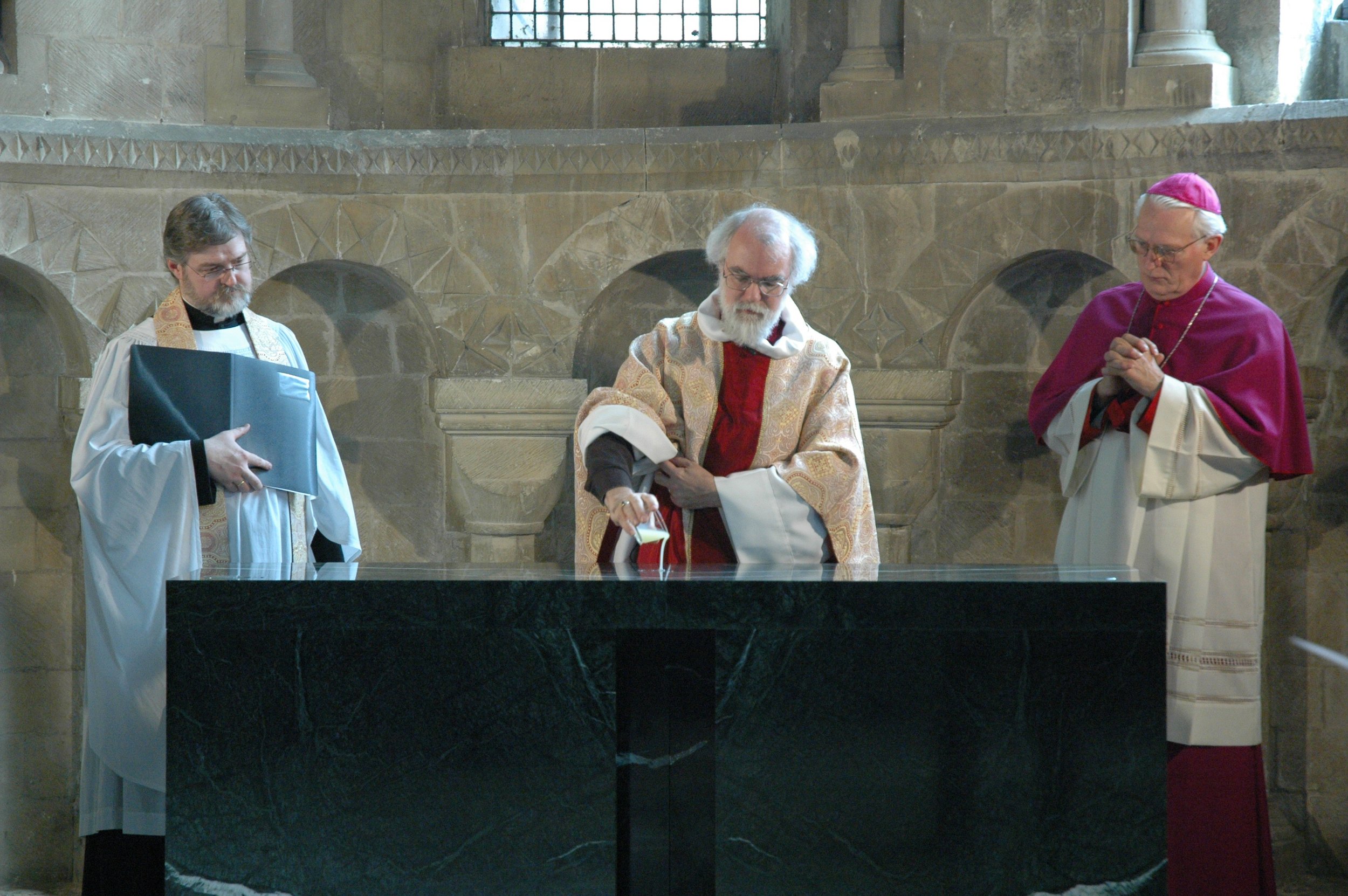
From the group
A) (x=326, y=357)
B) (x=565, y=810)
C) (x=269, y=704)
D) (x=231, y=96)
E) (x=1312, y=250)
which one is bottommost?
(x=565, y=810)

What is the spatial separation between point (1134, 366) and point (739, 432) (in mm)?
1010

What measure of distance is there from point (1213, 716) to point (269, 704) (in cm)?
239

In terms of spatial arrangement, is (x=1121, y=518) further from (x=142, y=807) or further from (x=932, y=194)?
(x=142, y=807)

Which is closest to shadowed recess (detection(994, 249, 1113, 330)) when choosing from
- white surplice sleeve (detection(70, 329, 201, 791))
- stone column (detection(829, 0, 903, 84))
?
stone column (detection(829, 0, 903, 84))

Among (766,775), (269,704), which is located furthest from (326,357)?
(766,775)

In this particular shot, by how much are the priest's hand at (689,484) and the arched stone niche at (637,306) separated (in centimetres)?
165

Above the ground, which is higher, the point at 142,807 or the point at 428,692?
the point at 428,692

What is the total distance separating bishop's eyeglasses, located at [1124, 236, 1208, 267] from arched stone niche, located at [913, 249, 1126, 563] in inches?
46.5

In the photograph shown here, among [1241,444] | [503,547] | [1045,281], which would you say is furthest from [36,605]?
[1241,444]

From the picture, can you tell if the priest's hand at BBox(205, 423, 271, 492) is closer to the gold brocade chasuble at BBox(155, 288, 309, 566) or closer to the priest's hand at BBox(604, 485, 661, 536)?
the gold brocade chasuble at BBox(155, 288, 309, 566)

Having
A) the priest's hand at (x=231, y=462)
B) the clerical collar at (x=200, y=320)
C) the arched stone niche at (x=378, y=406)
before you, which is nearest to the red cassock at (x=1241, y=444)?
the priest's hand at (x=231, y=462)

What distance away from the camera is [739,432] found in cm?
368

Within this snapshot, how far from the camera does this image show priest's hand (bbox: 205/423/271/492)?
354 centimetres

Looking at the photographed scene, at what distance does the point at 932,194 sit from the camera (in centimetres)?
475
